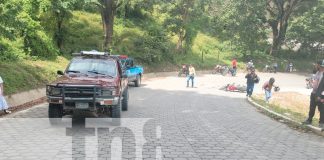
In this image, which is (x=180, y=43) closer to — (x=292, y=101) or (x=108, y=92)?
(x=292, y=101)

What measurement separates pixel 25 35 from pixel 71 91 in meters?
Result: 15.3

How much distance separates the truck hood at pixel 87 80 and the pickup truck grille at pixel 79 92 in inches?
7.4

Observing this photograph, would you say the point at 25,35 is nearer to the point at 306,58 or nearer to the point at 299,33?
the point at 299,33

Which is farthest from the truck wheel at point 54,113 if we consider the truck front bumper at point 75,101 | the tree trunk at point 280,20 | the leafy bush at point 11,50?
the tree trunk at point 280,20

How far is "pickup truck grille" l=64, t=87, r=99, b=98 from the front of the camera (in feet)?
38.2

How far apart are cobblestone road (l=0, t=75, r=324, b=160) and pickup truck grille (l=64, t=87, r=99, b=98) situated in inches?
37.3

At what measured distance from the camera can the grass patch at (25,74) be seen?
692 inches

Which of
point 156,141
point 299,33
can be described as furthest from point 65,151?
point 299,33

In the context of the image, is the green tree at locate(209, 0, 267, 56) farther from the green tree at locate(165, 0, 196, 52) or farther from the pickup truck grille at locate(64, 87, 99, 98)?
the pickup truck grille at locate(64, 87, 99, 98)

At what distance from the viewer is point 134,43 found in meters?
40.4

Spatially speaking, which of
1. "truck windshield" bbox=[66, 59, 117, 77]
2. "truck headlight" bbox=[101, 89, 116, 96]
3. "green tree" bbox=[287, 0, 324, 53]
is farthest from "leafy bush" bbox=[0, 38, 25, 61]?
"green tree" bbox=[287, 0, 324, 53]

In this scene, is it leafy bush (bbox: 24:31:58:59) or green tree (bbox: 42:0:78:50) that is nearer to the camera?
leafy bush (bbox: 24:31:58:59)

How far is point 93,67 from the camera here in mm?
13508

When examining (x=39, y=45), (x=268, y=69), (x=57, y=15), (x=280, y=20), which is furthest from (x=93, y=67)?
(x=280, y=20)
